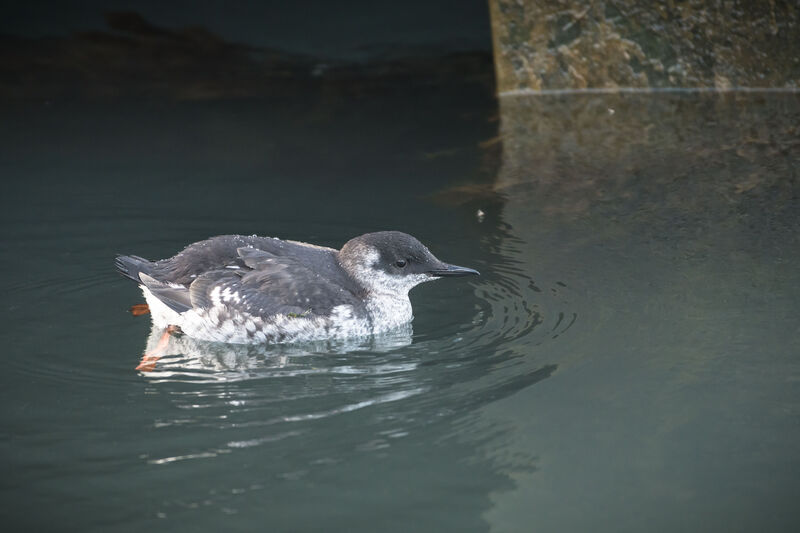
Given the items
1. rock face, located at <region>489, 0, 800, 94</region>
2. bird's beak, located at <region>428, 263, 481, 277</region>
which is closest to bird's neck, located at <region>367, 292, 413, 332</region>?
bird's beak, located at <region>428, 263, 481, 277</region>

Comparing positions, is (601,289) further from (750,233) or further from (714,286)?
(750,233)

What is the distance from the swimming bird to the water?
149 mm

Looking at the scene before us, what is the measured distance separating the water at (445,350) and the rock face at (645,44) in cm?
128

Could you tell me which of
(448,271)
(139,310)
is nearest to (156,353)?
(139,310)

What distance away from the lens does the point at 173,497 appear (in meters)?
3.75

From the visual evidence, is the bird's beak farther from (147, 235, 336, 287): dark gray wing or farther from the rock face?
the rock face

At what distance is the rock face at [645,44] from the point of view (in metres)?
10.1

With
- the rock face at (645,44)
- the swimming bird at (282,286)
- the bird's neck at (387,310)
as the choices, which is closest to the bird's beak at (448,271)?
the swimming bird at (282,286)

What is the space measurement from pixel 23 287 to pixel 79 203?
163cm

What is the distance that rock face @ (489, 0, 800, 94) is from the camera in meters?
10.1

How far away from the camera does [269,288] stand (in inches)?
209

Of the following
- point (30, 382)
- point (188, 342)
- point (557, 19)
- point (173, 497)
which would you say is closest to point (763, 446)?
point (173, 497)

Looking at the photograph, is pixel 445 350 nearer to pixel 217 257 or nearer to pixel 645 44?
Answer: pixel 217 257

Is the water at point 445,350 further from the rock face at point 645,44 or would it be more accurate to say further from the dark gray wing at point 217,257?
the rock face at point 645,44
